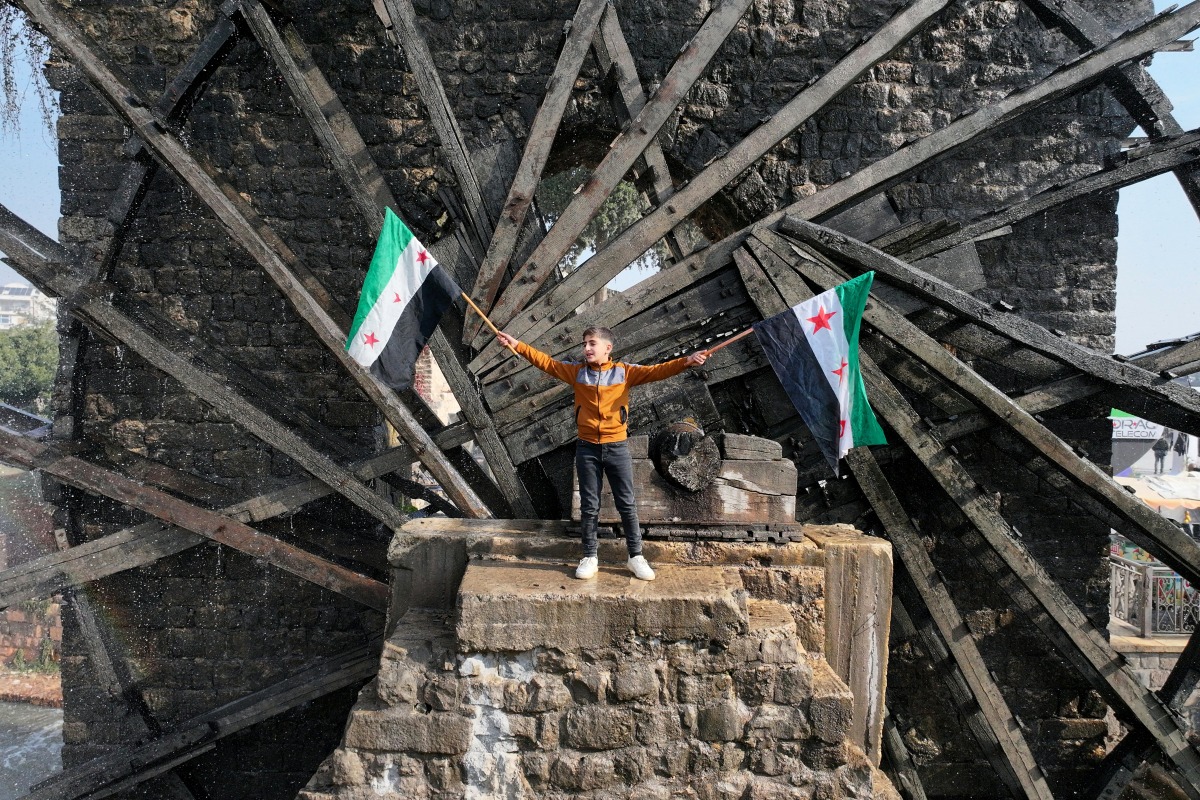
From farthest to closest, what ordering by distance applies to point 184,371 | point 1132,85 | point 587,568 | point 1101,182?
1. point 1132,85
2. point 1101,182
3. point 184,371
4. point 587,568

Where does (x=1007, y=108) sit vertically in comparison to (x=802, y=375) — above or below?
above

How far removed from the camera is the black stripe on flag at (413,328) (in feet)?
13.9

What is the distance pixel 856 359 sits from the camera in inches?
170

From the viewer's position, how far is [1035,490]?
5.59m

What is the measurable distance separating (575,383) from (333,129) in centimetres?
239

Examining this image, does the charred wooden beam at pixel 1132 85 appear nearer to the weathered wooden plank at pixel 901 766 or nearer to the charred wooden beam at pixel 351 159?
the weathered wooden plank at pixel 901 766

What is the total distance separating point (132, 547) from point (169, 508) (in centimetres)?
40

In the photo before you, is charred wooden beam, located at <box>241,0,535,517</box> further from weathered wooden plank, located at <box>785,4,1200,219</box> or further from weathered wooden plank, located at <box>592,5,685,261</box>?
weathered wooden plank, located at <box>785,4,1200,219</box>

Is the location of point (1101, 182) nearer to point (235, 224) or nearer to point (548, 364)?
point (548, 364)

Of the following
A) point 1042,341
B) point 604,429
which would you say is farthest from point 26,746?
point 1042,341

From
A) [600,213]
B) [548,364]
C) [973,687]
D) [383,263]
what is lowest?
[973,687]

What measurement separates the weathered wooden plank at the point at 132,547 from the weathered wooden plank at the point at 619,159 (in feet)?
3.52

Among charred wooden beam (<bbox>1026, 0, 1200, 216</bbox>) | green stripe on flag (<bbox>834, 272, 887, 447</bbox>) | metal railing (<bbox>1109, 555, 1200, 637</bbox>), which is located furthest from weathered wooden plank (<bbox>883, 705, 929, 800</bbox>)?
metal railing (<bbox>1109, 555, 1200, 637</bbox>)

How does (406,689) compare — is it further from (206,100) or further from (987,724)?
(206,100)
